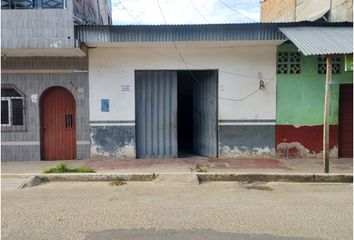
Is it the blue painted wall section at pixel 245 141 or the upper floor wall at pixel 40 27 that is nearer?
the upper floor wall at pixel 40 27

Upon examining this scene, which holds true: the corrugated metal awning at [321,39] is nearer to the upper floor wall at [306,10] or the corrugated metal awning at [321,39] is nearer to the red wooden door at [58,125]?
the upper floor wall at [306,10]

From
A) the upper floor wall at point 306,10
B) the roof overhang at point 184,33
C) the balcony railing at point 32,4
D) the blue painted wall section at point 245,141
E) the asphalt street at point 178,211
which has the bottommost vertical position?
the asphalt street at point 178,211

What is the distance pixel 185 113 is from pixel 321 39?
18.2ft

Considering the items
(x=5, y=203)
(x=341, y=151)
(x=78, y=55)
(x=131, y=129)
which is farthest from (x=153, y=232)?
(x=341, y=151)

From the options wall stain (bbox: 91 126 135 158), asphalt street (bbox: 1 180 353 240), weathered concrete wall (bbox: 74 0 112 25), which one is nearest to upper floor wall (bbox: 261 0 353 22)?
asphalt street (bbox: 1 180 353 240)

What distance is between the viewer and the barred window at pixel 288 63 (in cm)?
1102

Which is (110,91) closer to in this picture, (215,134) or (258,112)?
(215,134)

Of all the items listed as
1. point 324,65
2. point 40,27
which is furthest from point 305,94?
point 40,27

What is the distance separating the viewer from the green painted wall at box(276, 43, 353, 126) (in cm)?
1105

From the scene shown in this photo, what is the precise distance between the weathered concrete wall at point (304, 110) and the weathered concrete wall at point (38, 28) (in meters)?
5.99

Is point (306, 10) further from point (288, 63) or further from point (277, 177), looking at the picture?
point (277, 177)

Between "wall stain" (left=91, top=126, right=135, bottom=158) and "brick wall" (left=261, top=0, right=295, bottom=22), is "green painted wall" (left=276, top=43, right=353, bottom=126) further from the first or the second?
"brick wall" (left=261, top=0, right=295, bottom=22)

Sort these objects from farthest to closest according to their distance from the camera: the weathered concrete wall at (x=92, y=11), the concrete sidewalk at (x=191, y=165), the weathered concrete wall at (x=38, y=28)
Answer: the weathered concrete wall at (x=92, y=11) < the weathered concrete wall at (x=38, y=28) < the concrete sidewalk at (x=191, y=165)

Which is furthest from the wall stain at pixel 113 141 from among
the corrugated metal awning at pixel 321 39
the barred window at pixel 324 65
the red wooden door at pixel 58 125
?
the barred window at pixel 324 65
